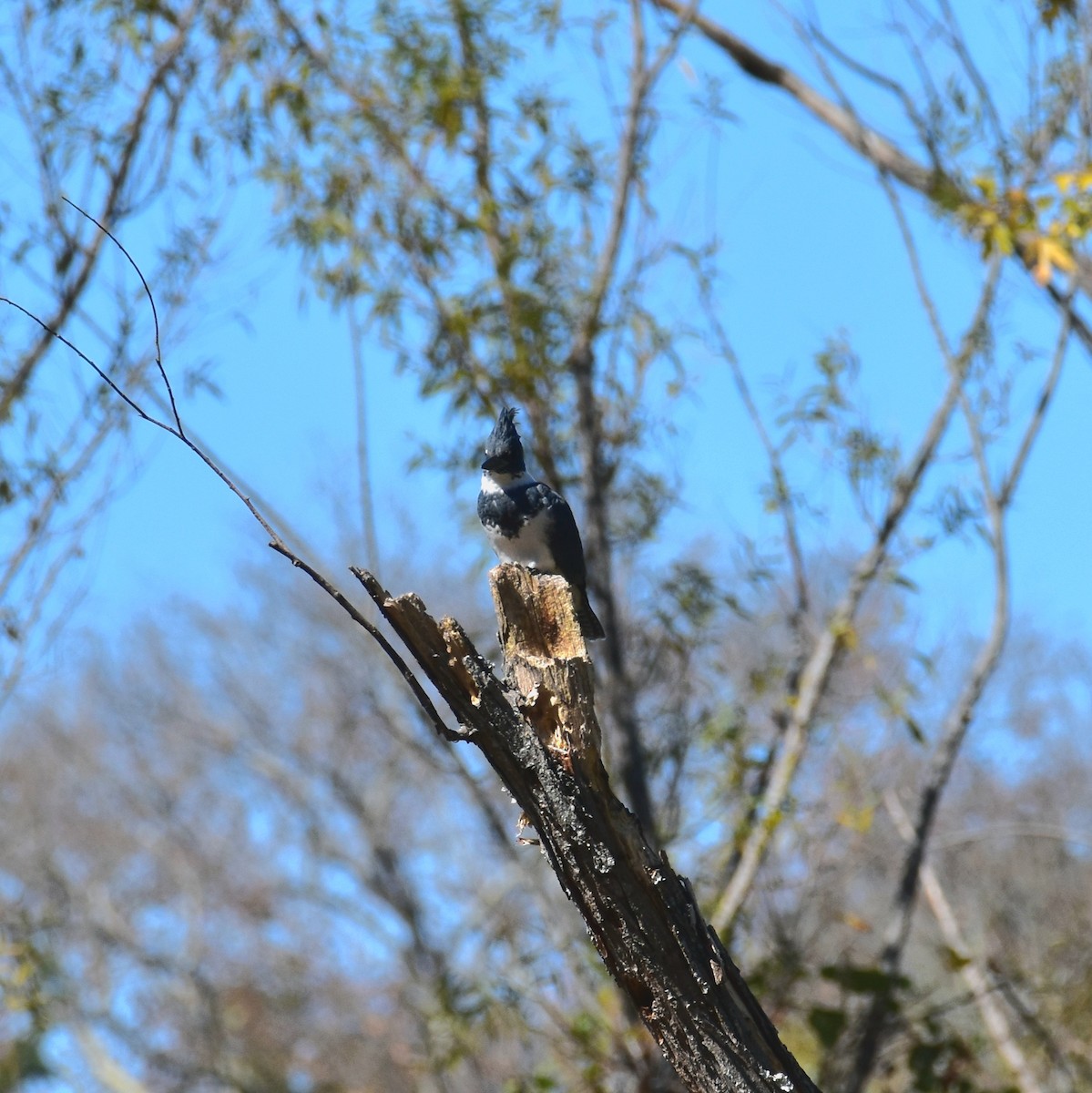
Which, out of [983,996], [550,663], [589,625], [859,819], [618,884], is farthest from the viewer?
[983,996]

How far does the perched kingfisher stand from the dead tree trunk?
5.04 ft

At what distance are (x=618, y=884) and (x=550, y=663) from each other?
47 centimetres

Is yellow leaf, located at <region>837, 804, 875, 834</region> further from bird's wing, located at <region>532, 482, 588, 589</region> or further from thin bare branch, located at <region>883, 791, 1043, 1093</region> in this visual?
bird's wing, located at <region>532, 482, 588, 589</region>

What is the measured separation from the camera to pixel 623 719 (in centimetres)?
543

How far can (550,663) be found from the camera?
257cm

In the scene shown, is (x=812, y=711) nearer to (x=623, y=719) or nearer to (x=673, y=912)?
(x=623, y=719)

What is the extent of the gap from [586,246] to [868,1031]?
349cm

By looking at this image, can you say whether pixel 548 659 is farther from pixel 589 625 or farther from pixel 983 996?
pixel 983 996

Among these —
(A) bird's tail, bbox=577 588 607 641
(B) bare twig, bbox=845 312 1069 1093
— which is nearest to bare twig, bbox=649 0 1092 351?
(B) bare twig, bbox=845 312 1069 1093

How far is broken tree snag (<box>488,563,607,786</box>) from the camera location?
239 cm

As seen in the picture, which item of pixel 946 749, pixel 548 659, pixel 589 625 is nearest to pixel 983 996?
pixel 946 749

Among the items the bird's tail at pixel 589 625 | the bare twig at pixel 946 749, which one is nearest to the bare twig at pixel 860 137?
the bare twig at pixel 946 749

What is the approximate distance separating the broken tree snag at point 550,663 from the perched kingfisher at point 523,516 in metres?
1.16

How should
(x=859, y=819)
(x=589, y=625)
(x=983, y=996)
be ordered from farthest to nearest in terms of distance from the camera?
(x=983, y=996), (x=859, y=819), (x=589, y=625)
